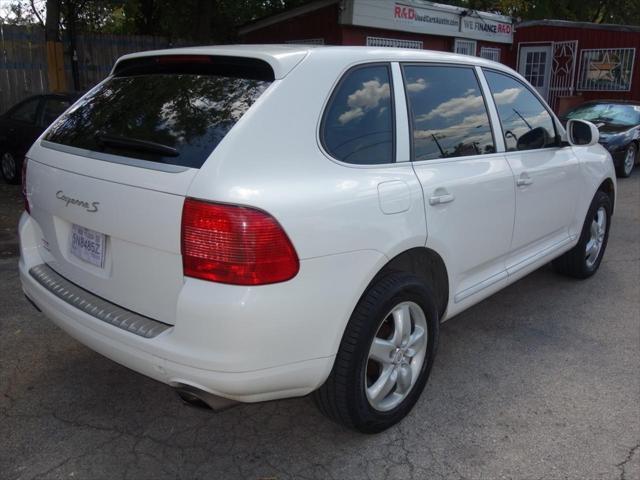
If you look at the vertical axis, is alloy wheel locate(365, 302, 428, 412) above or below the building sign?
below

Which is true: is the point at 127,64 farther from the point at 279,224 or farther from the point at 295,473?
the point at 295,473

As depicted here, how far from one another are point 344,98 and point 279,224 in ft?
2.59

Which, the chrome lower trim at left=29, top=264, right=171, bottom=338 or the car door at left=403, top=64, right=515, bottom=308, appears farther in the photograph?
the car door at left=403, top=64, right=515, bottom=308

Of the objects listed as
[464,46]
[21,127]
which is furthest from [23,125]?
[464,46]

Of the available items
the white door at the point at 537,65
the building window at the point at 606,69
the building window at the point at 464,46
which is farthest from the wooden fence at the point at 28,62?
Result: the building window at the point at 606,69

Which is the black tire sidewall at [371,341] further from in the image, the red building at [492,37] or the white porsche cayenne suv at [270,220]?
the red building at [492,37]

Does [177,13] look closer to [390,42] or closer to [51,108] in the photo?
[390,42]

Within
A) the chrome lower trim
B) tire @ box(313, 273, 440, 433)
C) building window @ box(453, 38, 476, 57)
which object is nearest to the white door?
building window @ box(453, 38, 476, 57)

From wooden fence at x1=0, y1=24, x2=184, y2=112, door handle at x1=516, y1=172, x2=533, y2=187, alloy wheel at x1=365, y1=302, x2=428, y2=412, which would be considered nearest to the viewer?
alloy wheel at x1=365, y1=302, x2=428, y2=412

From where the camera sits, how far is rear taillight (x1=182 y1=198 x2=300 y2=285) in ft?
7.13

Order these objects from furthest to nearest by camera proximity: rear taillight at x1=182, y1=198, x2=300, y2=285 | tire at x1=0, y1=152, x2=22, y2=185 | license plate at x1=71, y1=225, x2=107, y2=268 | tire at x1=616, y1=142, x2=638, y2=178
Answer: tire at x1=616, y1=142, x2=638, y2=178 → tire at x1=0, y1=152, x2=22, y2=185 → license plate at x1=71, y1=225, x2=107, y2=268 → rear taillight at x1=182, y1=198, x2=300, y2=285

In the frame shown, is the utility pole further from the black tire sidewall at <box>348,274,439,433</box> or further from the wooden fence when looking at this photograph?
the black tire sidewall at <box>348,274,439,433</box>

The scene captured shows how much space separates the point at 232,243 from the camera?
2180 millimetres

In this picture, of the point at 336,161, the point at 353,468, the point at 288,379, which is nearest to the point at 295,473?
the point at 353,468
